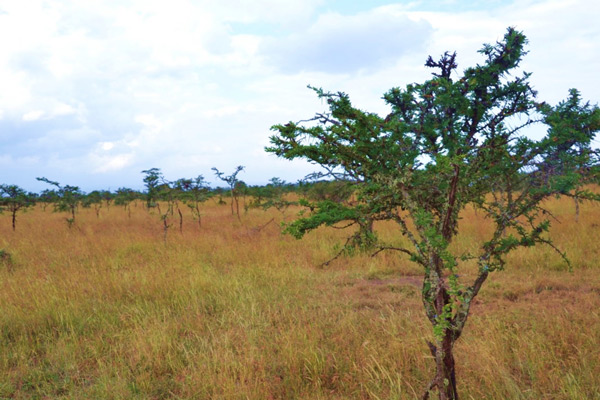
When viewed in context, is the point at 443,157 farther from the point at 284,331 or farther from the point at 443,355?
the point at 284,331

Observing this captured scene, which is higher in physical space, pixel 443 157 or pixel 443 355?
pixel 443 157

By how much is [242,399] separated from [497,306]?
409 cm

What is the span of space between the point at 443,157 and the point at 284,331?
10.2 feet

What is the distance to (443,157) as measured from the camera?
223 cm

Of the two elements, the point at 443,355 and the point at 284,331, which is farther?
the point at 284,331

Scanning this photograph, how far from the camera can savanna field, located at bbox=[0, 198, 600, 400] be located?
350 cm

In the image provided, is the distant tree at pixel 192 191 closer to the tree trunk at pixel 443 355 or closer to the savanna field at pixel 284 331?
the savanna field at pixel 284 331

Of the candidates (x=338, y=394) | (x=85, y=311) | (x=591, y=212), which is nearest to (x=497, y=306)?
(x=338, y=394)

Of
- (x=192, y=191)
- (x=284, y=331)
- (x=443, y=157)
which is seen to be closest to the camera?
(x=443, y=157)

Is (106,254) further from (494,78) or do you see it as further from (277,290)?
(494,78)

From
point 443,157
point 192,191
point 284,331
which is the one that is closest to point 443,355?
Answer: point 443,157

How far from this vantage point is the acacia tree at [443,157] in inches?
95.4

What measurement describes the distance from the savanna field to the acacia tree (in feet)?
2.99

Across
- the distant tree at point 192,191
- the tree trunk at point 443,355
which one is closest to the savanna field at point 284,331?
the tree trunk at point 443,355
